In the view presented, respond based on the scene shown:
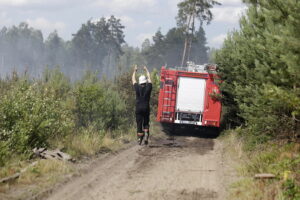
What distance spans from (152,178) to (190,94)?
38.6 feet

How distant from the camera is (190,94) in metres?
21.3

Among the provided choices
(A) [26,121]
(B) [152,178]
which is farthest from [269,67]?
(A) [26,121]

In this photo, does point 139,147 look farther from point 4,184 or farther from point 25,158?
point 4,184

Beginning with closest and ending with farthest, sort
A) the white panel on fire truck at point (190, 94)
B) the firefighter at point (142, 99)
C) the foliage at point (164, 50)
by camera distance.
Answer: the firefighter at point (142, 99), the white panel on fire truck at point (190, 94), the foliage at point (164, 50)

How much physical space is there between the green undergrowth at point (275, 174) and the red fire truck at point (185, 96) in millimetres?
8895

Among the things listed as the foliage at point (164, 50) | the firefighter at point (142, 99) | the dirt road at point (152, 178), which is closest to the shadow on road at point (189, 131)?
the firefighter at point (142, 99)

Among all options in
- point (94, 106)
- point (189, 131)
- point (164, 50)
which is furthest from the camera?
point (164, 50)

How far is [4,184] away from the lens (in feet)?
28.2

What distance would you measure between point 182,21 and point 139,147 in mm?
46008

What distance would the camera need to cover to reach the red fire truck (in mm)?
21141

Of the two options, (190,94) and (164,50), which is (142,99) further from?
(164,50)

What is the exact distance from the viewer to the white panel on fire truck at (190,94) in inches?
837

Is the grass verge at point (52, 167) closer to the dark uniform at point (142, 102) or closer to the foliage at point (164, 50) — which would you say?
the dark uniform at point (142, 102)

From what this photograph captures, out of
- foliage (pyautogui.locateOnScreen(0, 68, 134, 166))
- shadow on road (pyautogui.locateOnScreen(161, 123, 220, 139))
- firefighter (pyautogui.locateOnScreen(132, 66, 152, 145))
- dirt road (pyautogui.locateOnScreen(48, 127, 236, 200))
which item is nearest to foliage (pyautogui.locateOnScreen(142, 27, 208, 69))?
shadow on road (pyautogui.locateOnScreen(161, 123, 220, 139))
